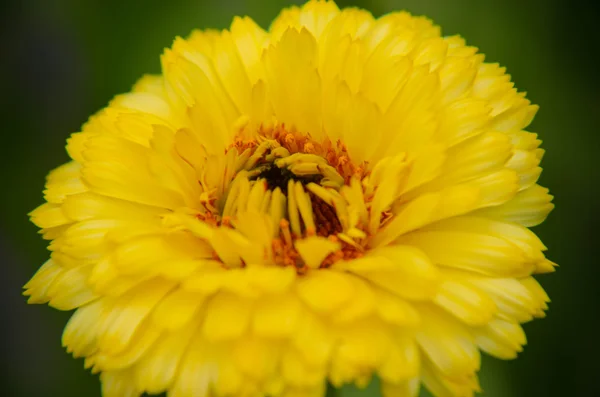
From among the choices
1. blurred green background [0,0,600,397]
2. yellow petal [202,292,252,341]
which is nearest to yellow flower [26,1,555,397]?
yellow petal [202,292,252,341]

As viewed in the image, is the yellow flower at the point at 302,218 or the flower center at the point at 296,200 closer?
the yellow flower at the point at 302,218

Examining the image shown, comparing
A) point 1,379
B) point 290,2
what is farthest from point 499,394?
point 1,379

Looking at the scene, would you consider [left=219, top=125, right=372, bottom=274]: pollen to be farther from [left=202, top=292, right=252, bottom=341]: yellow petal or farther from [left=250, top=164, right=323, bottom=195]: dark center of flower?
[left=202, top=292, right=252, bottom=341]: yellow petal

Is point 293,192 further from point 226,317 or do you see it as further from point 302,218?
point 226,317

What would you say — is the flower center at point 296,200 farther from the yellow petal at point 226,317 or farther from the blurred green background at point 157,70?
the blurred green background at point 157,70

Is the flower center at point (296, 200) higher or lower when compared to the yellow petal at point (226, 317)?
higher

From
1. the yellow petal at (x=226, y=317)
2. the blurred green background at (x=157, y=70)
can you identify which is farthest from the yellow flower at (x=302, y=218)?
the blurred green background at (x=157, y=70)

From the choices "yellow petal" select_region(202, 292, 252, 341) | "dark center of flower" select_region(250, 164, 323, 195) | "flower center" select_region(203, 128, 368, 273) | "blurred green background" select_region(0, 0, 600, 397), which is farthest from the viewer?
"blurred green background" select_region(0, 0, 600, 397)
